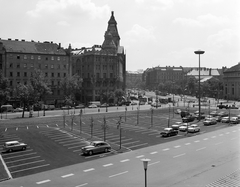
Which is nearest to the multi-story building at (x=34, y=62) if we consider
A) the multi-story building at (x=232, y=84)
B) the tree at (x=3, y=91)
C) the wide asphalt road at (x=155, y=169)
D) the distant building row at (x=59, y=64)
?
the distant building row at (x=59, y=64)

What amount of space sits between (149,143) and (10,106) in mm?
60227

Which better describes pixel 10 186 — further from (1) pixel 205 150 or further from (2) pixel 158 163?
(1) pixel 205 150

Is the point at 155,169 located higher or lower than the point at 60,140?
lower

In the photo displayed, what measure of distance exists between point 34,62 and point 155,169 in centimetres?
8287

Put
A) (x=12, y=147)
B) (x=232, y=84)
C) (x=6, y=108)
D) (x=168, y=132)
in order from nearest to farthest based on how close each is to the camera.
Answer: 1. (x=12, y=147)
2. (x=168, y=132)
3. (x=6, y=108)
4. (x=232, y=84)

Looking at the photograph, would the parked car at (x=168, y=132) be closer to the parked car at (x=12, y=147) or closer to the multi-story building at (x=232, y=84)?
the parked car at (x=12, y=147)

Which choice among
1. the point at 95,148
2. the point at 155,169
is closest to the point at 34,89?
the point at 95,148

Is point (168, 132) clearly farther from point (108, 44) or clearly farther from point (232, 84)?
point (232, 84)

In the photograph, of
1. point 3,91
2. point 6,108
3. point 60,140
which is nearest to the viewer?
point 60,140

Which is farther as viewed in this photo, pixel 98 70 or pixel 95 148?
pixel 98 70

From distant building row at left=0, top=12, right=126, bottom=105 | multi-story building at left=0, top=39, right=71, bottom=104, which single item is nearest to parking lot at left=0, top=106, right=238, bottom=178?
multi-story building at left=0, top=39, right=71, bottom=104

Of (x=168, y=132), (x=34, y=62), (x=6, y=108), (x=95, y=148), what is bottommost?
(x=95, y=148)

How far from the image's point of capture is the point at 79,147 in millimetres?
40062

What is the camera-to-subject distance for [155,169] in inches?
1166
